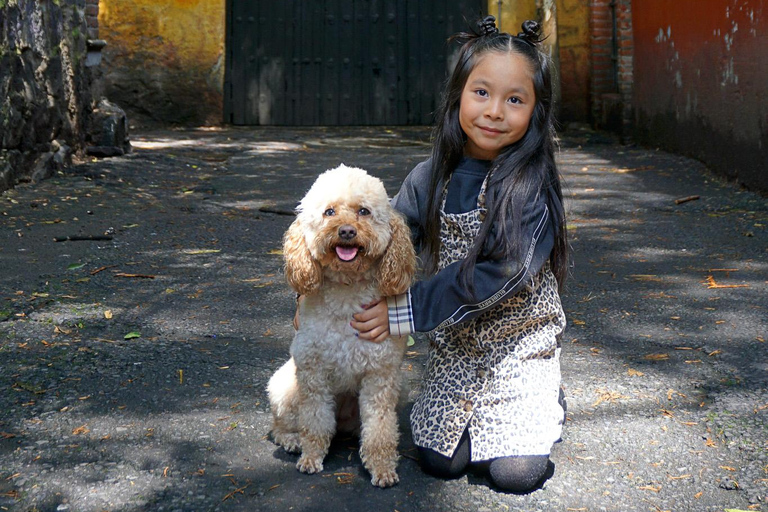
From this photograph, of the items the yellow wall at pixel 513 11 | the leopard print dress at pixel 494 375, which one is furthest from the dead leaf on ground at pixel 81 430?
the yellow wall at pixel 513 11

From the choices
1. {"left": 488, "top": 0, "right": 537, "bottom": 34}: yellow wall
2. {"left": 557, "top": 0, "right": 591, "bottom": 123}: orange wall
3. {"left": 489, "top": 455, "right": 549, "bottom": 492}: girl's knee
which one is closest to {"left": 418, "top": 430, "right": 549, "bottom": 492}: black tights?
{"left": 489, "top": 455, "right": 549, "bottom": 492}: girl's knee

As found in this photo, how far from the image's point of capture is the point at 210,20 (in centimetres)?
1143

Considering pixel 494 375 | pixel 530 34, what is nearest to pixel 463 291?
pixel 494 375

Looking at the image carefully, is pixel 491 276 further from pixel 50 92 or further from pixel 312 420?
pixel 50 92

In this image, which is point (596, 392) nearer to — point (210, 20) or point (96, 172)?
point (96, 172)

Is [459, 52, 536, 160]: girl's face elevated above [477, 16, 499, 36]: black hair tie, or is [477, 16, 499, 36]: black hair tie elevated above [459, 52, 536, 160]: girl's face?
[477, 16, 499, 36]: black hair tie

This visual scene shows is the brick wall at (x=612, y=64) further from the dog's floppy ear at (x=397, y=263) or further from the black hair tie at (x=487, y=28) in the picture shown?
the dog's floppy ear at (x=397, y=263)

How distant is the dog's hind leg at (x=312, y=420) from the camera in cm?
294

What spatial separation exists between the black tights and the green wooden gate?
9.40 metres

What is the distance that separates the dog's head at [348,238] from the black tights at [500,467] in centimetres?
58

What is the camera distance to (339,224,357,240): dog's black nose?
8.88 feet

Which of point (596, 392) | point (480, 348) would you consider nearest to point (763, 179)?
point (596, 392)

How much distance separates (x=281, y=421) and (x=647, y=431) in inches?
52.5

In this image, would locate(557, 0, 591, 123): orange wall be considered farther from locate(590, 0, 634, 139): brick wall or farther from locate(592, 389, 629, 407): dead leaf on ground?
locate(592, 389, 629, 407): dead leaf on ground
